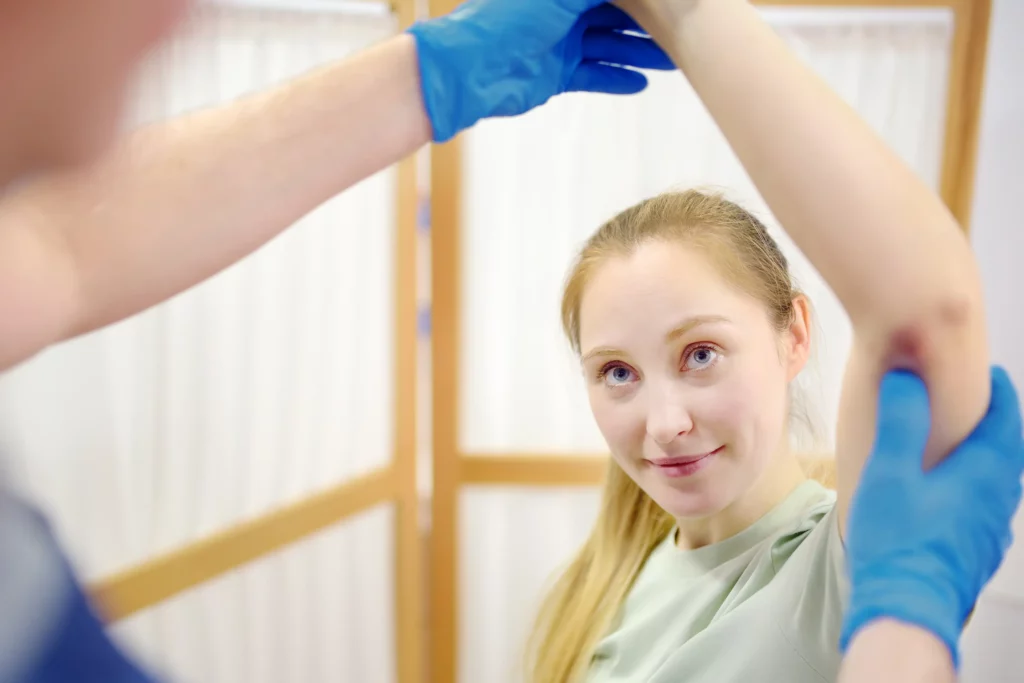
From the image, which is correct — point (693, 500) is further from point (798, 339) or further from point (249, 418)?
point (249, 418)

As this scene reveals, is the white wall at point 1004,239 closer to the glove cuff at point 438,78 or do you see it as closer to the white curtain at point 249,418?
the white curtain at point 249,418

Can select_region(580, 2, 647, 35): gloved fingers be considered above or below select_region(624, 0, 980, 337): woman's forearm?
above

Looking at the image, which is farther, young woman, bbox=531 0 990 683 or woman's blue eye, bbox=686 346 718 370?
woman's blue eye, bbox=686 346 718 370

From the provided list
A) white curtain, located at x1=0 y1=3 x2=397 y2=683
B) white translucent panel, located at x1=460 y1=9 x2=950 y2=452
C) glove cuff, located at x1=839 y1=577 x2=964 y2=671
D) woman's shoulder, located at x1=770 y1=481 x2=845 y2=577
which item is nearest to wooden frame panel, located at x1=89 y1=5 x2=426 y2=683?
white curtain, located at x1=0 y1=3 x2=397 y2=683

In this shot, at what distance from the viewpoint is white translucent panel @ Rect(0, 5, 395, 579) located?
1.14 m

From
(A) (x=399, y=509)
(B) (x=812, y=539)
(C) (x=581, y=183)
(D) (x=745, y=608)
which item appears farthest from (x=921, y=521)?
(A) (x=399, y=509)

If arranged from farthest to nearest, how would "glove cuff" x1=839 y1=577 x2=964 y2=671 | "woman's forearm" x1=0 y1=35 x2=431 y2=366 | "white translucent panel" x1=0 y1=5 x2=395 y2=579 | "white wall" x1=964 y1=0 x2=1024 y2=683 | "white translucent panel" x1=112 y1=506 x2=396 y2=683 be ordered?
1. "white wall" x1=964 y1=0 x2=1024 y2=683
2. "white translucent panel" x1=112 y1=506 x2=396 y2=683
3. "white translucent panel" x1=0 y1=5 x2=395 y2=579
4. "woman's forearm" x1=0 y1=35 x2=431 y2=366
5. "glove cuff" x1=839 y1=577 x2=964 y2=671

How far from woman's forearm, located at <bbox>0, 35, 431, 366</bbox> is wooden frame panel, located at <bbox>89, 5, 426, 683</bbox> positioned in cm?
87

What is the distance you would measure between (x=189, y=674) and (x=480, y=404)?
814 mm

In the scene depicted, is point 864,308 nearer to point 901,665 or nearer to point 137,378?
point 901,665

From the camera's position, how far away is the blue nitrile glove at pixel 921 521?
431mm

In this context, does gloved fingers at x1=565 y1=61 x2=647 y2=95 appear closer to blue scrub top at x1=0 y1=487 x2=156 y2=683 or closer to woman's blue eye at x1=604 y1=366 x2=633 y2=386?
woman's blue eye at x1=604 y1=366 x2=633 y2=386

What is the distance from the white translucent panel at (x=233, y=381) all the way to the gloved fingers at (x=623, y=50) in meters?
0.50

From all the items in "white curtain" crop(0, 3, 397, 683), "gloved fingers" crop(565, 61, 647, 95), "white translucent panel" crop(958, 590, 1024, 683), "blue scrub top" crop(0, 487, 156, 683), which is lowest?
"white translucent panel" crop(958, 590, 1024, 683)
